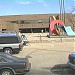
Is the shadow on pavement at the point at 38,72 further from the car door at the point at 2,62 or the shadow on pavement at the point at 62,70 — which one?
the car door at the point at 2,62

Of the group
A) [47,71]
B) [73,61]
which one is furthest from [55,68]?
[73,61]

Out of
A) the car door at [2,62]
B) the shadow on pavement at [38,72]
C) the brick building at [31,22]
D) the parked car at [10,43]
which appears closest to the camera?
the car door at [2,62]

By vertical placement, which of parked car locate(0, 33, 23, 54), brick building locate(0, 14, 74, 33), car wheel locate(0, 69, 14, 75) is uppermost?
brick building locate(0, 14, 74, 33)

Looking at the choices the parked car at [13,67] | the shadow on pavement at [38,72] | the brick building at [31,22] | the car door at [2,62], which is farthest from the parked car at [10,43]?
the brick building at [31,22]

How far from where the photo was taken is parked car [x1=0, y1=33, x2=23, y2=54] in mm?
23906

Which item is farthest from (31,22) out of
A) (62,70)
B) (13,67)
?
(13,67)

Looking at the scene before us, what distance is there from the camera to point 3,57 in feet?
43.3

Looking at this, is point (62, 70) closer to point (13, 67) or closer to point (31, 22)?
point (13, 67)

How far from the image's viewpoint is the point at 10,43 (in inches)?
950

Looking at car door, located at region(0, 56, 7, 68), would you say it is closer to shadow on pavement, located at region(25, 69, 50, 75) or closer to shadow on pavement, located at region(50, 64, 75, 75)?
shadow on pavement, located at region(25, 69, 50, 75)

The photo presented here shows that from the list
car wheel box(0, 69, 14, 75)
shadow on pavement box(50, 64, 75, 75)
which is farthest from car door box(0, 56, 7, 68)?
shadow on pavement box(50, 64, 75, 75)

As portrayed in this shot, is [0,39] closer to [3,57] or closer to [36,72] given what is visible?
[36,72]

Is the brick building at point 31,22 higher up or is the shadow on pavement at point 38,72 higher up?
the brick building at point 31,22

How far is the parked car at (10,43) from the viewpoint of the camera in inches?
941
